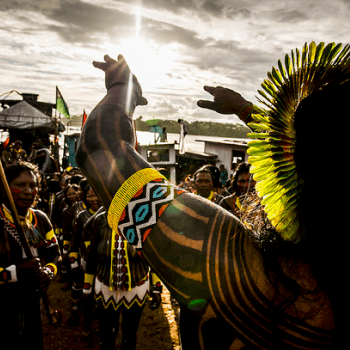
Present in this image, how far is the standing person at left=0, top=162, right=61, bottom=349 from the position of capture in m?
2.91

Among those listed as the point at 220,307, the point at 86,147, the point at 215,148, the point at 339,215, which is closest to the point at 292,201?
the point at 339,215

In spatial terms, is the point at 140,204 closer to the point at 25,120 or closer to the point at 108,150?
the point at 108,150

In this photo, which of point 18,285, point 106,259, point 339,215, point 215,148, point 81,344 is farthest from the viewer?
point 215,148

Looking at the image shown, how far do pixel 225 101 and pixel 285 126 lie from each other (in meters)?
0.35

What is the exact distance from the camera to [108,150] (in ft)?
2.58

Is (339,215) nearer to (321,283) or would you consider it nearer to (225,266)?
(321,283)

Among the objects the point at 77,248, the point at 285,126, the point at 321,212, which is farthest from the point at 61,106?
the point at 321,212

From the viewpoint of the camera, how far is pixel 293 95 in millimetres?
788

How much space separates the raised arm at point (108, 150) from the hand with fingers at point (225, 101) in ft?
1.27

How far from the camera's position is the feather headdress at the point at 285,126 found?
747 millimetres

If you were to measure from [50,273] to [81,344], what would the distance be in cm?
249

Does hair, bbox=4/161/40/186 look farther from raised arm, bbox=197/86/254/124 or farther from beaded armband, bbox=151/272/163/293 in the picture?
raised arm, bbox=197/86/254/124

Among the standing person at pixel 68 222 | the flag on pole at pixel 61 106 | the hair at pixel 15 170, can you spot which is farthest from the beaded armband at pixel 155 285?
the flag on pole at pixel 61 106

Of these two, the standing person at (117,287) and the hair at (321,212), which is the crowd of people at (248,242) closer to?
the hair at (321,212)
